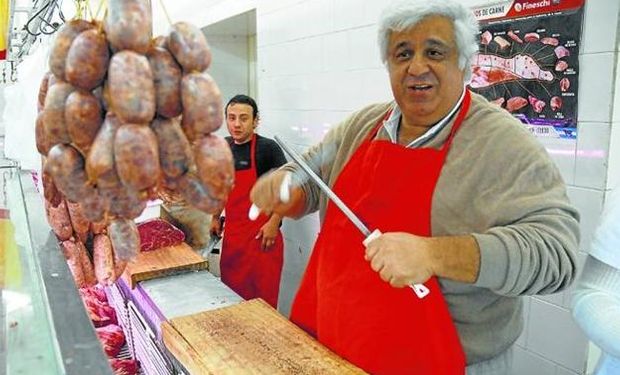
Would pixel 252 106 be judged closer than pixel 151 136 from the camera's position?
No

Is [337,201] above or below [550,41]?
below

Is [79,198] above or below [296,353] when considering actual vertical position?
above

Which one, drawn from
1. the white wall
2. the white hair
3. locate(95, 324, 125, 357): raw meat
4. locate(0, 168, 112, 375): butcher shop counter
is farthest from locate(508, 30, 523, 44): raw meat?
the white wall

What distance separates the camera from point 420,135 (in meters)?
1.65

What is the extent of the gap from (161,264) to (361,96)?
4.71 feet

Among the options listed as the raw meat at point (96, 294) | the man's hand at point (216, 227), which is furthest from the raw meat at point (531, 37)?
the man's hand at point (216, 227)

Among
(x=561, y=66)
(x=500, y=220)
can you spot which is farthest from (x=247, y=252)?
(x=500, y=220)

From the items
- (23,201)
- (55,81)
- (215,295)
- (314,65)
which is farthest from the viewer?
(314,65)

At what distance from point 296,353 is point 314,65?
89.8 inches

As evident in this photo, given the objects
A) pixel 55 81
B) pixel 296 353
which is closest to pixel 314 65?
pixel 296 353

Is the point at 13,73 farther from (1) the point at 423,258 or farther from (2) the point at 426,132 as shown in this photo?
(1) the point at 423,258

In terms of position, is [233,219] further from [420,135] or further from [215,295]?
[420,135]

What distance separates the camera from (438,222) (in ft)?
4.83

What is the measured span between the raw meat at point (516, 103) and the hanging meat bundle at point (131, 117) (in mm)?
1566
